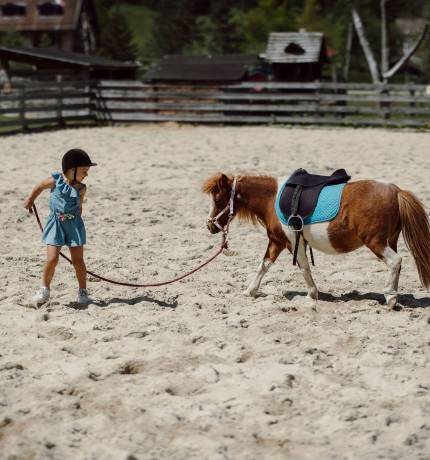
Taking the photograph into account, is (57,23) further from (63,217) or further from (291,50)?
(63,217)

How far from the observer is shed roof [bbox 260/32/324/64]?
3234 centimetres

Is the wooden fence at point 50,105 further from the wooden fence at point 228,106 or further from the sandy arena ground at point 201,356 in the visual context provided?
the sandy arena ground at point 201,356

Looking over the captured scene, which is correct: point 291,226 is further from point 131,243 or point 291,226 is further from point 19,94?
point 19,94

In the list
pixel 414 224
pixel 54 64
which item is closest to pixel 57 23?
pixel 54 64

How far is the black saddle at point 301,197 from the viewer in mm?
5152

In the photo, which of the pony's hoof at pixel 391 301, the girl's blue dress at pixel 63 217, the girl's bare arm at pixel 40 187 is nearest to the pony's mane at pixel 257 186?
the pony's hoof at pixel 391 301

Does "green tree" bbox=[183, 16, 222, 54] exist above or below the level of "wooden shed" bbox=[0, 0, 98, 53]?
below

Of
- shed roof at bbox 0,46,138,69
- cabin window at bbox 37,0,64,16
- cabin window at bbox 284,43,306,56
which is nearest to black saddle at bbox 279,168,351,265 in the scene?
shed roof at bbox 0,46,138,69

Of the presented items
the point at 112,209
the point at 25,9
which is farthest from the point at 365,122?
the point at 25,9

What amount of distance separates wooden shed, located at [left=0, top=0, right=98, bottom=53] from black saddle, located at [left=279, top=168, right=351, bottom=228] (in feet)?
147

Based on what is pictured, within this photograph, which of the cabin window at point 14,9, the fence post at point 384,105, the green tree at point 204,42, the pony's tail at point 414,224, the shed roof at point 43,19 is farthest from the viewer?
the green tree at point 204,42

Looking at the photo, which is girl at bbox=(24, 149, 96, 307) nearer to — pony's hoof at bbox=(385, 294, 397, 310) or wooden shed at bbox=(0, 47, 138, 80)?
pony's hoof at bbox=(385, 294, 397, 310)

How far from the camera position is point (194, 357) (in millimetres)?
4332

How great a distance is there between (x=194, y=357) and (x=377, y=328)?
1.33 meters
